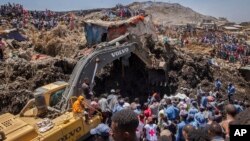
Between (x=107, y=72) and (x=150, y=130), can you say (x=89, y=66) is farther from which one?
(x=150, y=130)

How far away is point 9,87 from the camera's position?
58.6 feet

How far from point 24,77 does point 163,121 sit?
9231 mm

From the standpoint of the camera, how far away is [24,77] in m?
19.0

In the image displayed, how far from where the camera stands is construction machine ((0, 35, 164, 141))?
34.0 ft

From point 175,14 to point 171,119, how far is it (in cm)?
6778

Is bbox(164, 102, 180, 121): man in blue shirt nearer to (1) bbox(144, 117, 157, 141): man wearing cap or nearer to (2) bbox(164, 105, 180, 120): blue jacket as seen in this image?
(2) bbox(164, 105, 180, 120): blue jacket

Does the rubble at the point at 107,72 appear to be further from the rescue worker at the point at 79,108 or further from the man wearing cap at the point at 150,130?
the man wearing cap at the point at 150,130

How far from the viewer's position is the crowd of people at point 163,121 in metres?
4.65

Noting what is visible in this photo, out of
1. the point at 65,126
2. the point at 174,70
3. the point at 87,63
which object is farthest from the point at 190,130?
the point at 174,70

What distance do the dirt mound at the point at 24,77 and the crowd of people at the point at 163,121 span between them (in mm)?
4239

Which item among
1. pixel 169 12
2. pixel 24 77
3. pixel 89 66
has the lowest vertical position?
pixel 24 77

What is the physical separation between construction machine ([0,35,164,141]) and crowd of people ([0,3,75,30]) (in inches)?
808

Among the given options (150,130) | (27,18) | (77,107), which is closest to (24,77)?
(77,107)

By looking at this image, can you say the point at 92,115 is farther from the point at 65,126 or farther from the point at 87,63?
the point at 87,63
